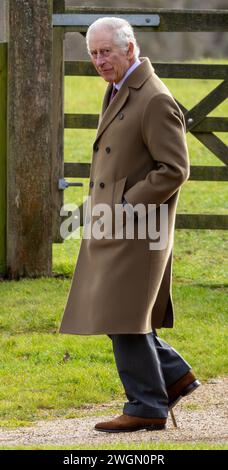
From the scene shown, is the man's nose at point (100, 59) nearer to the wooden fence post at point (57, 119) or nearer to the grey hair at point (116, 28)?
the grey hair at point (116, 28)

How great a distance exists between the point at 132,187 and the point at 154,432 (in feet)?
3.90

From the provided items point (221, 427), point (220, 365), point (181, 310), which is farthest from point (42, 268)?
point (221, 427)

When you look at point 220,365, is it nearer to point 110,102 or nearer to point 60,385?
point 60,385

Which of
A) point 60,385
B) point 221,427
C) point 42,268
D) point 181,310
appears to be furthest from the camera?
point 42,268

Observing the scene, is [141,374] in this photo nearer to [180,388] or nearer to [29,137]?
[180,388]

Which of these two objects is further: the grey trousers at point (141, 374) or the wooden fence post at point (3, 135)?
the wooden fence post at point (3, 135)

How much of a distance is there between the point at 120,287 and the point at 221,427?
968 millimetres

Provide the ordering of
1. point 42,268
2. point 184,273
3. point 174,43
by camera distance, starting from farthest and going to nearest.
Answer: point 174,43 → point 184,273 → point 42,268

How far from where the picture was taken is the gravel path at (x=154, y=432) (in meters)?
6.11

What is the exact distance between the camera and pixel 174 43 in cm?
2823

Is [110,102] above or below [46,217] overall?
above

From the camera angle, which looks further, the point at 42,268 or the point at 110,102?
the point at 42,268

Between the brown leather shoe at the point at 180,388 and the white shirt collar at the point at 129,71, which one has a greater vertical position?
the white shirt collar at the point at 129,71

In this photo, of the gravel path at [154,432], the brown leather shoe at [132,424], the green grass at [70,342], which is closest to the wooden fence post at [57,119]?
the green grass at [70,342]
